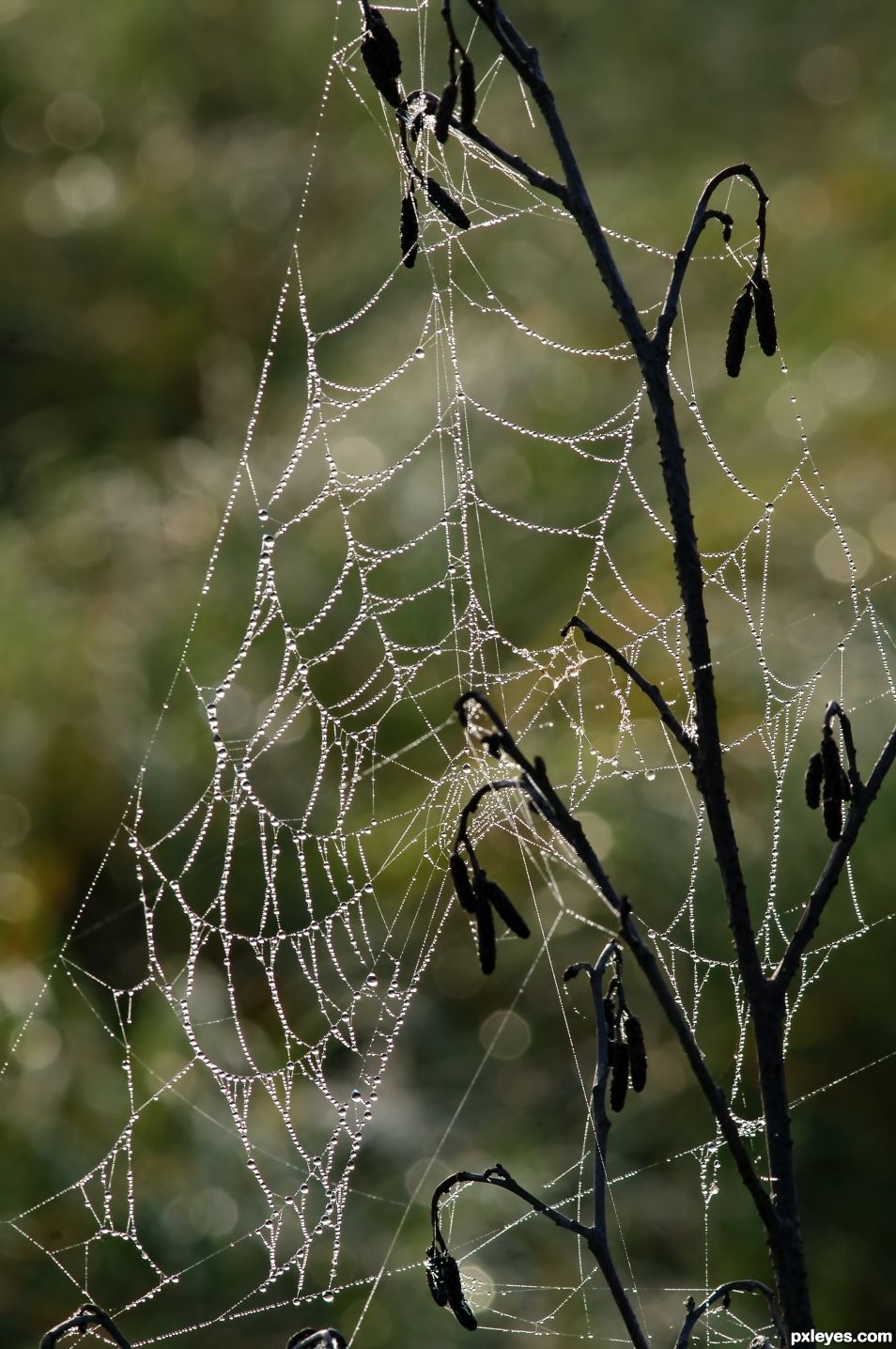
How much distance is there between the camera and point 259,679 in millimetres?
5816

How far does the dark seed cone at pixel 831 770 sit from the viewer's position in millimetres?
1538

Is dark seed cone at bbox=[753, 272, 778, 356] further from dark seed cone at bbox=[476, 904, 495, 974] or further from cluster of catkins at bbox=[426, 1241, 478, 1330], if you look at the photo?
cluster of catkins at bbox=[426, 1241, 478, 1330]

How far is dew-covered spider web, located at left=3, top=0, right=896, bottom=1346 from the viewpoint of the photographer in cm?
418

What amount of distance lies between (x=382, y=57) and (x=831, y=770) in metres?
0.90

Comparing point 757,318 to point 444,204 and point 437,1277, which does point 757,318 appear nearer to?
point 444,204

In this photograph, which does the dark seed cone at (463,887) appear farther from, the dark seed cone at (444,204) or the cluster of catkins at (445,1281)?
the dark seed cone at (444,204)

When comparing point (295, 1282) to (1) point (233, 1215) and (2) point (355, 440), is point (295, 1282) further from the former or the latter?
(2) point (355, 440)

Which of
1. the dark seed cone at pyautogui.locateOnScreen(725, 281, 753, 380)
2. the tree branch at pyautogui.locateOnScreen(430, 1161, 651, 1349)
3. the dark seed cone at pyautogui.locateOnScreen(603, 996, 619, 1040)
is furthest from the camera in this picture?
the dark seed cone at pyautogui.locateOnScreen(725, 281, 753, 380)

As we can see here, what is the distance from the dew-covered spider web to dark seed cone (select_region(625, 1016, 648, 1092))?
5.34 feet

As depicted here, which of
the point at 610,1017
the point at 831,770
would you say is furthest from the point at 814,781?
the point at 610,1017

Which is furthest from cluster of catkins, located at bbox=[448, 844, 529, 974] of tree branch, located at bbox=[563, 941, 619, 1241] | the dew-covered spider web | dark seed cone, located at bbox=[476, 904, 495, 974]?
the dew-covered spider web

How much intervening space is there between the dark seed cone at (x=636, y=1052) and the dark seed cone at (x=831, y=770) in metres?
0.33

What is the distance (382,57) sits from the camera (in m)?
1.43

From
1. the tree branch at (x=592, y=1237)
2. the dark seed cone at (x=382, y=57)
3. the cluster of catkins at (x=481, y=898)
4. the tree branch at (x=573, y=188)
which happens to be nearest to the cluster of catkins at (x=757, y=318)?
the tree branch at (x=573, y=188)
